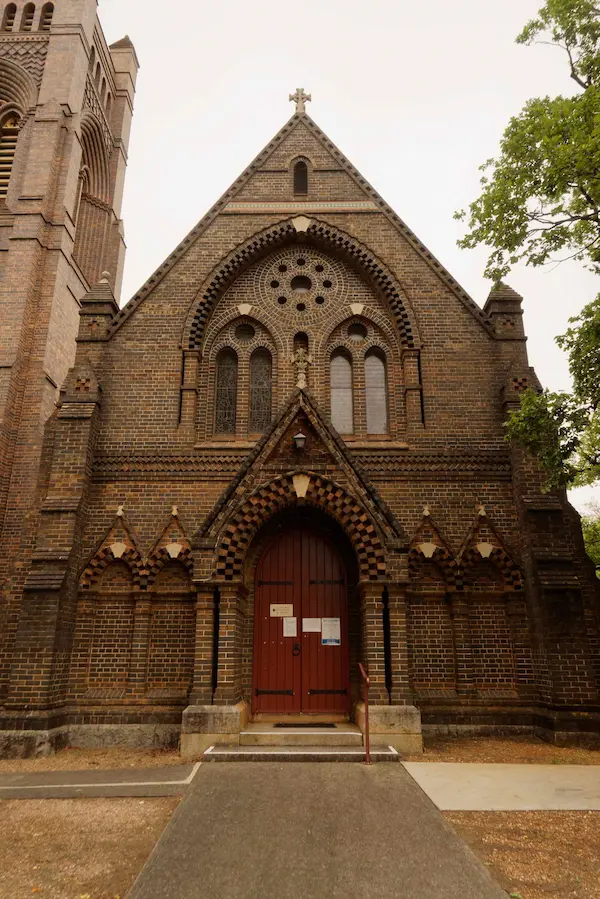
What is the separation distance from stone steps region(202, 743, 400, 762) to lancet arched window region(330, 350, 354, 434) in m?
6.54

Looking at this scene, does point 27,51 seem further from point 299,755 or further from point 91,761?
point 299,755

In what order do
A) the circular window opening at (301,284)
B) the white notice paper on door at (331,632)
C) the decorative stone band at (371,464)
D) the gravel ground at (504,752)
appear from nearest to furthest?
the gravel ground at (504,752), the white notice paper on door at (331,632), the decorative stone band at (371,464), the circular window opening at (301,284)

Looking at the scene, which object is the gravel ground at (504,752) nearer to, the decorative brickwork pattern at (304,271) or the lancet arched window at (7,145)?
the decorative brickwork pattern at (304,271)

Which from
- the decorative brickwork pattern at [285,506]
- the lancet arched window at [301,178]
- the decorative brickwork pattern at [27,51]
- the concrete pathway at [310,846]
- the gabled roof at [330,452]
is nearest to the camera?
the concrete pathway at [310,846]

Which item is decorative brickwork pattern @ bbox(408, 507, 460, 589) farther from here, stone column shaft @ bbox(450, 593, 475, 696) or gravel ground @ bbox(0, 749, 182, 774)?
gravel ground @ bbox(0, 749, 182, 774)

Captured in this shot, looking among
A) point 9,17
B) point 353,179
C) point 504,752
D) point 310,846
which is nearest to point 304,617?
point 504,752

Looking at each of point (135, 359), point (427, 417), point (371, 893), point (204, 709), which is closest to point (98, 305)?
point (135, 359)

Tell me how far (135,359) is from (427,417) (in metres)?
6.73

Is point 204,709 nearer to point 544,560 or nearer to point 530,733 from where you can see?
point 530,733

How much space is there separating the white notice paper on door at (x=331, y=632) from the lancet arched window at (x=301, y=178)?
1046 centimetres

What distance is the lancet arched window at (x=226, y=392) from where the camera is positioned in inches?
526

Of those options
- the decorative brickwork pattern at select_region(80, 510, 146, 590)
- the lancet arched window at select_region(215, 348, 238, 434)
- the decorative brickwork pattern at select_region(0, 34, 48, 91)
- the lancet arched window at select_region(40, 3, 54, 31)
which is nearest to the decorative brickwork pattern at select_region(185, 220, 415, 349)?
the lancet arched window at select_region(215, 348, 238, 434)

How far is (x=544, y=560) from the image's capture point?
11219mm

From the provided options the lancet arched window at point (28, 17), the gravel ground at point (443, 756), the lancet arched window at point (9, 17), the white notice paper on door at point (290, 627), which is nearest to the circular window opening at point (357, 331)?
the white notice paper on door at point (290, 627)
